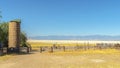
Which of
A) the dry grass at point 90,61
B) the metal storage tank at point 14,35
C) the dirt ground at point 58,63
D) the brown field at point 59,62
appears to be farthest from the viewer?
the metal storage tank at point 14,35

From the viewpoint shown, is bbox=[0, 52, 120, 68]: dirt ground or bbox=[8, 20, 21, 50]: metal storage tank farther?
bbox=[8, 20, 21, 50]: metal storage tank

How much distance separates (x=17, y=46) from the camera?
157 ft

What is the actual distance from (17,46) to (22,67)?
24.0 meters

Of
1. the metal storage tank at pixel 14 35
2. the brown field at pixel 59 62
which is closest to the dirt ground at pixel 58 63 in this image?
the brown field at pixel 59 62

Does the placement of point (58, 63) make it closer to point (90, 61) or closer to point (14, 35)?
point (90, 61)

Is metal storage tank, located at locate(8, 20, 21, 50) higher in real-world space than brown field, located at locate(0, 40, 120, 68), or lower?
higher

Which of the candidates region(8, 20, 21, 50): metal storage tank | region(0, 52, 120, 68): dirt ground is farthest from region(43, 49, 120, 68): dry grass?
region(8, 20, 21, 50): metal storage tank

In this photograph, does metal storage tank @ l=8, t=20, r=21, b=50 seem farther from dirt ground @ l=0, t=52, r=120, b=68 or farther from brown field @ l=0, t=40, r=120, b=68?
dirt ground @ l=0, t=52, r=120, b=68

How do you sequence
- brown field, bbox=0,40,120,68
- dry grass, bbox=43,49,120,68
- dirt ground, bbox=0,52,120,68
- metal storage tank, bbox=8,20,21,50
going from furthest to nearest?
metal storage tank, bbox=8,20,21,50 < dry grass, bbox=43,49,120,68 < brown field, bbox=0,40,120,68 < dirt ground, bbox=0,52,120,68

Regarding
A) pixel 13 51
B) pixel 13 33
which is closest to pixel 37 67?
pixel 13 51

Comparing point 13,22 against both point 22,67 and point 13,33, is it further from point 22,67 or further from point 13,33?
point 22,67

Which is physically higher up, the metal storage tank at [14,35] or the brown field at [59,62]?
the metal storage tank at [14,35]

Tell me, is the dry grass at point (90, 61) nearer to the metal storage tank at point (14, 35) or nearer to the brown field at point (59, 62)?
the brown field at point (59, 62)

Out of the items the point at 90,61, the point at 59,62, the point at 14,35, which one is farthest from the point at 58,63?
the point at 14,35
